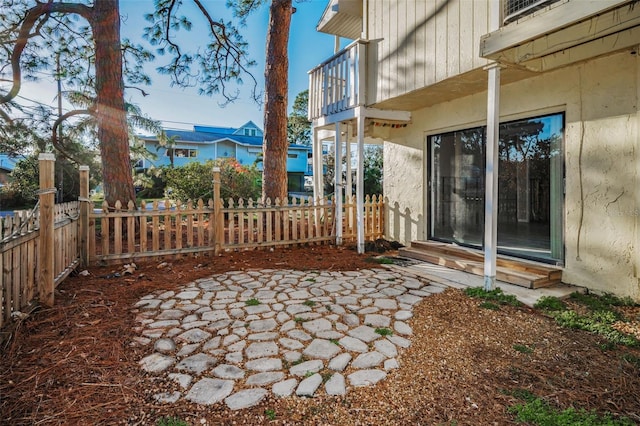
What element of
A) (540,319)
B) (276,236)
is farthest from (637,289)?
(276,236)

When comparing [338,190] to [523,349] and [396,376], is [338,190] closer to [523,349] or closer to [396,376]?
[523,349]

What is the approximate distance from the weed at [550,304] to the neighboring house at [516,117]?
2.03ft

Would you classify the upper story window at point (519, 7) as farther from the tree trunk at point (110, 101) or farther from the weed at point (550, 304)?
the tree trunk at point (110, 101)

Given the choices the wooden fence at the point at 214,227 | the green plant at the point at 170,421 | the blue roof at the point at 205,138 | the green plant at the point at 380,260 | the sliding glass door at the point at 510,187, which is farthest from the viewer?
the blue roof at the point at 205,138

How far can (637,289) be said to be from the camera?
11.9 feet

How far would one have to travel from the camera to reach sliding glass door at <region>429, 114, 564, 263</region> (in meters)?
4.40

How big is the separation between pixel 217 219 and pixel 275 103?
10.7 feet

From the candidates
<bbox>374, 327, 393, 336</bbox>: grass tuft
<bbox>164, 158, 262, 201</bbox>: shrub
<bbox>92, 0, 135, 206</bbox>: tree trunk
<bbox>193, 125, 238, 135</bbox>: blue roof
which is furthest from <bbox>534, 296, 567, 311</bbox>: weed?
<bbox>193, 125, 238, 135</bbox>: blue roof

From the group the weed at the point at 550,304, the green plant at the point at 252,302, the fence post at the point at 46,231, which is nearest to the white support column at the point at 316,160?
the green plant at the point at 252,302

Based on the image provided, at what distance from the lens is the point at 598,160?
3877 mm

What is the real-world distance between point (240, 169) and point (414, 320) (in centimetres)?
973

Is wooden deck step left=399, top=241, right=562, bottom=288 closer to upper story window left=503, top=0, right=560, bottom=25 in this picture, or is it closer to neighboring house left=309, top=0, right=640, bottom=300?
neighboring house left=309, top=0, right=640, bottom=300

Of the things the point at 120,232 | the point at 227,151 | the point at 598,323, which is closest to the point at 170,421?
the point at 598,323

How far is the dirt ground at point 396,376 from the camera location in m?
1.84
